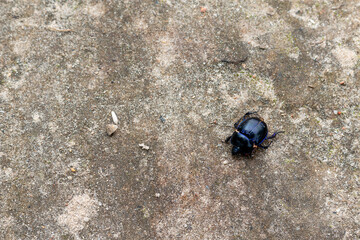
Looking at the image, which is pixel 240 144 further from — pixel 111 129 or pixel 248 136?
pixel 111 129

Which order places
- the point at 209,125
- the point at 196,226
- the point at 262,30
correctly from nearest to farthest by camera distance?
1. the point at 196,226
2. the point at 209,125
3. the point at 262,30

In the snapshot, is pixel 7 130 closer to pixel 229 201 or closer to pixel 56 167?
pixel 56 167

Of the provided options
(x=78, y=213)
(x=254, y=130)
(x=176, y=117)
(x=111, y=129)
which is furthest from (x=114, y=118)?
(x=254, y=130)

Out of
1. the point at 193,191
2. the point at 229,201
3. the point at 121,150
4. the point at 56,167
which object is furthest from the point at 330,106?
the point at 56,167

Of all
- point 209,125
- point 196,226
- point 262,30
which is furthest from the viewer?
point 262,30

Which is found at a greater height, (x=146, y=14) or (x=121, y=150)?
(x=146, y=14)

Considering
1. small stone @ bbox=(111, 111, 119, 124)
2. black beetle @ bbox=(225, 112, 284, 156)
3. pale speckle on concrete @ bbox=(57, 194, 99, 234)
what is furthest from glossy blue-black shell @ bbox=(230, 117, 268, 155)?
pale speckle on concrete @ bbox=(57, 194, 99, 234)

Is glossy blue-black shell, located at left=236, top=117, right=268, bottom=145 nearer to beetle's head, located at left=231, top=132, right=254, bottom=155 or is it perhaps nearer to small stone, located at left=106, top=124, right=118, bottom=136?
beetle's head, located at left=231, top=132, right=254, bottom=155
